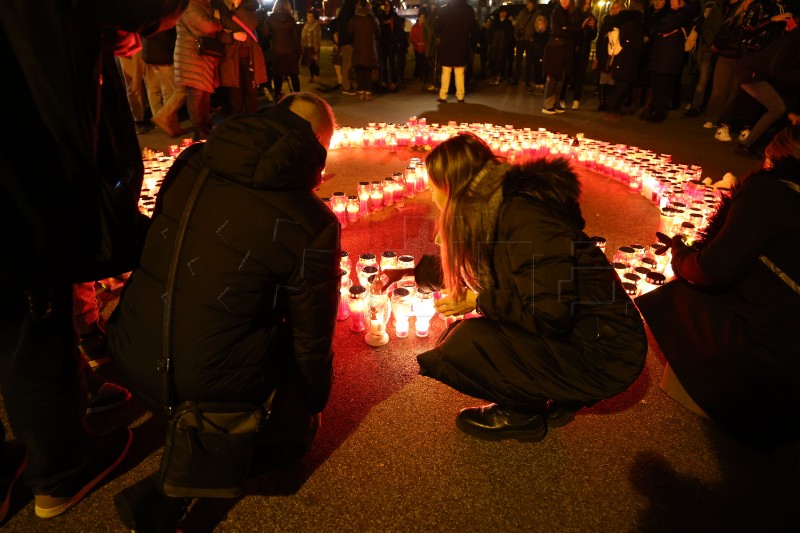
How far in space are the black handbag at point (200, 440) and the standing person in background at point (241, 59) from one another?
5.97 metres

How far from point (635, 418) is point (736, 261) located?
0.91 metres

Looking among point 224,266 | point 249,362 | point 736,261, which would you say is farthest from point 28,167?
point 736,261

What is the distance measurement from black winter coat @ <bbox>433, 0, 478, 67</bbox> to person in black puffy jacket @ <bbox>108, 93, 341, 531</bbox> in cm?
923

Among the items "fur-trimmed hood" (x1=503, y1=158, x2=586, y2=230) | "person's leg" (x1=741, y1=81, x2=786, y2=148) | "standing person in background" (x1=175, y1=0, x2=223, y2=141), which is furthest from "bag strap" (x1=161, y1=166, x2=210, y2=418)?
"person's leg" (x1=741, y1=81, x2=786, y2=148)

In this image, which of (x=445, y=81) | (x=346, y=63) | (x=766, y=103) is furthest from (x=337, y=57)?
(x=766, y=103)

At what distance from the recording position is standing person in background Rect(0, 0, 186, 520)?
1.51 meters

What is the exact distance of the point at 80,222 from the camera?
5.55 feet

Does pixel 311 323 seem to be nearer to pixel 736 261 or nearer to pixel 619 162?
pixel 736 261

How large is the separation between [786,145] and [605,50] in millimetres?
8256

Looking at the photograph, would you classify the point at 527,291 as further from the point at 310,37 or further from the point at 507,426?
the point at 310,37

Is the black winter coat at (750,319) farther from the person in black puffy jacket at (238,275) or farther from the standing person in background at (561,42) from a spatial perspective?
the standing person in background at (561,42)

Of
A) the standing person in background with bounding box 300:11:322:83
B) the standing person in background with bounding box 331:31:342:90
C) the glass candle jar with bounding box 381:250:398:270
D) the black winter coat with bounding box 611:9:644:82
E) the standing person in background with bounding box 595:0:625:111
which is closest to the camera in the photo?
the glass candle jar with bounding box 381:250:398:270

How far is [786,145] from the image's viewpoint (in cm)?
225

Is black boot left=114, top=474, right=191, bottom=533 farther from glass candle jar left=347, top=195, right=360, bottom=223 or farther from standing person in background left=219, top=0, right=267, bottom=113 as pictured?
standing person in background left=219, top=0, right=267, bottom=113
